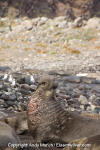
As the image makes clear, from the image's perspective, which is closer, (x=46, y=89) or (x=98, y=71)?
(x=46, y=89)

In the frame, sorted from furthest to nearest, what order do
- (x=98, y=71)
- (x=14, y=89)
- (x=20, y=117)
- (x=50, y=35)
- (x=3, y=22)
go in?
(x=3, y=22), (x=50, y=35), (x=98, y=71), (x=14, y=89), (x=20, y=117)

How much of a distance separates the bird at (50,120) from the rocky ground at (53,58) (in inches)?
119

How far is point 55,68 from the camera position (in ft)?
57.5

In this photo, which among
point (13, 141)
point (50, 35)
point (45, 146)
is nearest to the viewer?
point (13, 141)

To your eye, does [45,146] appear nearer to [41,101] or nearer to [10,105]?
[41,101]

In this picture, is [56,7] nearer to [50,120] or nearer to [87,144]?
[50,120]

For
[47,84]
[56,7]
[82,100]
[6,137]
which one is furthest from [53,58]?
[6,137]

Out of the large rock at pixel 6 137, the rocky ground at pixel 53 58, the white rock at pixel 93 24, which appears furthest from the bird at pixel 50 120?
the white rock at pixel 93 24

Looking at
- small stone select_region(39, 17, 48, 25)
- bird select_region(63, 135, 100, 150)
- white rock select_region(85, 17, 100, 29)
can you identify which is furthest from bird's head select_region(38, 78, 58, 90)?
white rock select_region(85, 17, 100, 29)

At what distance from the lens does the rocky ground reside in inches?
376

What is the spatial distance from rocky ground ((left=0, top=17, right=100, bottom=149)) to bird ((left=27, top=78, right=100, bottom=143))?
302 centimetres

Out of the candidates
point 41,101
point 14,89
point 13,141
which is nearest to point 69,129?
point 41,101

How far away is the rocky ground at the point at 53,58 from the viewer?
956 cm

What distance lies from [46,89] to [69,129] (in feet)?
2.35
